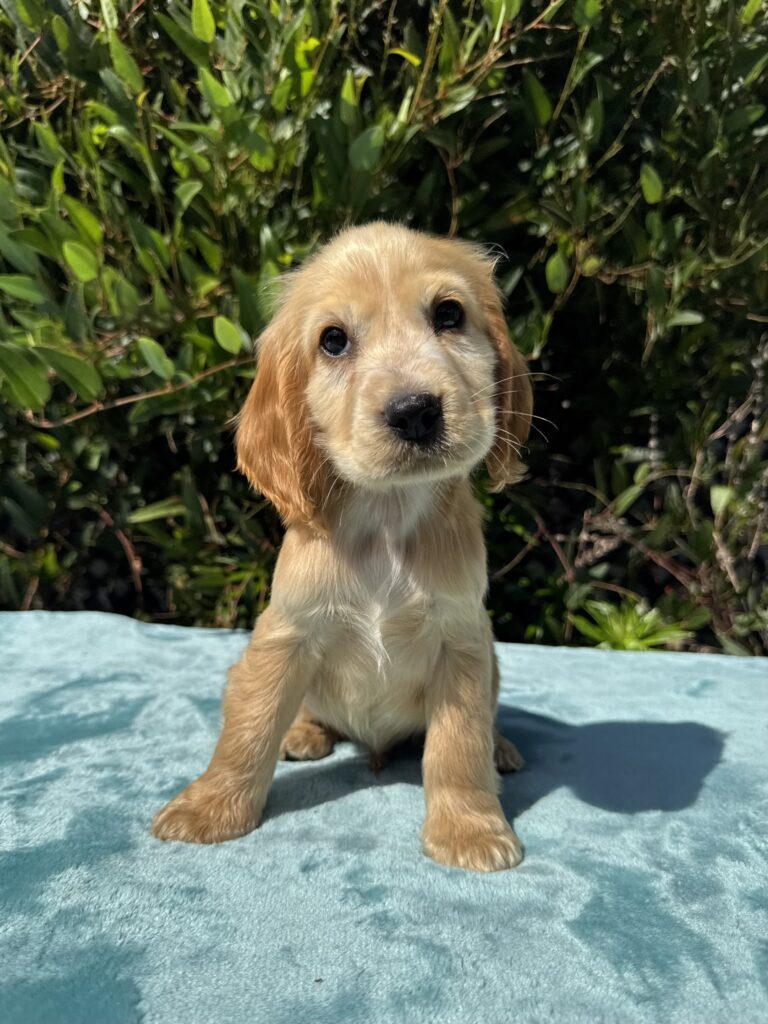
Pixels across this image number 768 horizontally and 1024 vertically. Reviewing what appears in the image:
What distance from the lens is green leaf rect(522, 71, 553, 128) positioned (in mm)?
2791

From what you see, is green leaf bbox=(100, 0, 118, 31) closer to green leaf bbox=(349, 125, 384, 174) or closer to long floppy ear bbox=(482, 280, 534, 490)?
green leaf bbox=(349, 125, 384, 174)

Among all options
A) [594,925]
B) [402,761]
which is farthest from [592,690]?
[594,925]

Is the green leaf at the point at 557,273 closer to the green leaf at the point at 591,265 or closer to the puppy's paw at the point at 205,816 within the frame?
the green leaf at the point at 591,265

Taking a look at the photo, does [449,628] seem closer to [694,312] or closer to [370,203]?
[370,203]

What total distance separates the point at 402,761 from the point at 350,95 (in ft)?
6.92

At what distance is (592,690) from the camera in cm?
274

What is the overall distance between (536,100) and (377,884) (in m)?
2.64

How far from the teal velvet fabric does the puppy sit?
5.5 inches

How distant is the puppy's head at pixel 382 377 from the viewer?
4.99 feet

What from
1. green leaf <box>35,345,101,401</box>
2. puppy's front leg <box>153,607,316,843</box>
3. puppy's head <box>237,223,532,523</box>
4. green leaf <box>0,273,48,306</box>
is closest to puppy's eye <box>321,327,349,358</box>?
puppy's head <box>237,223,532,523</box>

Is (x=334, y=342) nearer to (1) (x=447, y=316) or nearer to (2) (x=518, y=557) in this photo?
(1) (x=447, y=316)

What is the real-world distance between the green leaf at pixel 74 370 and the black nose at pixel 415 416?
156 centimetres

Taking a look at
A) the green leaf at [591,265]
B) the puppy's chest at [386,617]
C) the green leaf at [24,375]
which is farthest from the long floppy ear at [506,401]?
the green leaf at [24,375]

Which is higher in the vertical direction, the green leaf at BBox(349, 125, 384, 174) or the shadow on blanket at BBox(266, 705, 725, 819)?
the green leaf at BBox(349, 125, 384, 174)
